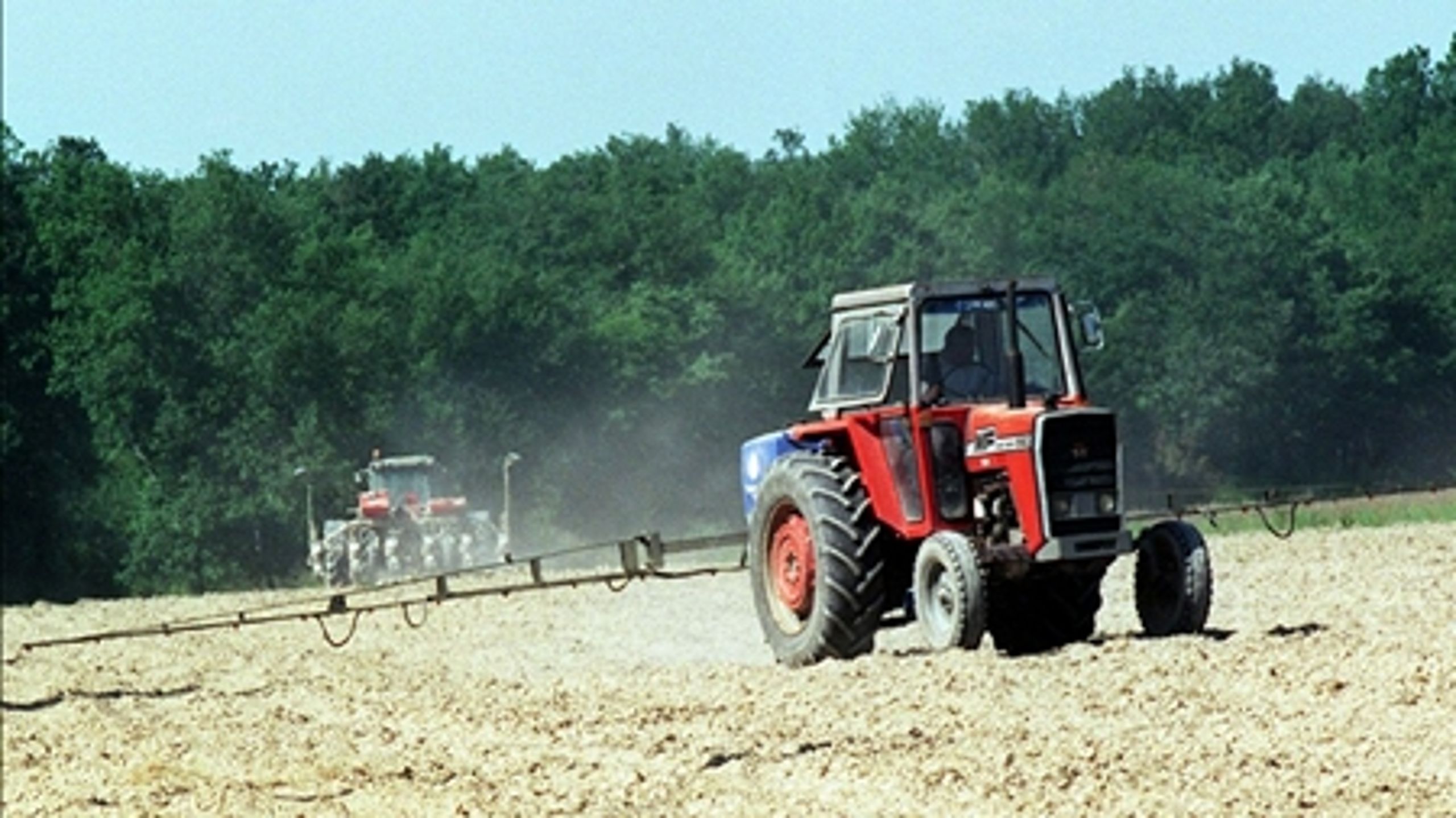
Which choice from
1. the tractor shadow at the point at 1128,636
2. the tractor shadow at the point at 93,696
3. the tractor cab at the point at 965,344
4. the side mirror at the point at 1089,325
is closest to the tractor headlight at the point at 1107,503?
the tractor cab at the point at 965,344

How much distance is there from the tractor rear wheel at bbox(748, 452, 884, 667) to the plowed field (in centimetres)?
42

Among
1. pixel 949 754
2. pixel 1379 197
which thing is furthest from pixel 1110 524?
pixel 1379 197

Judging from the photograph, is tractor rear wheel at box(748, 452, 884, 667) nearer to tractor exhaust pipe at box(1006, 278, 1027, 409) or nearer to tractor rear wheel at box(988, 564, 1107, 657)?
tractor rear wheel at box(988, 564, 1107, 657)

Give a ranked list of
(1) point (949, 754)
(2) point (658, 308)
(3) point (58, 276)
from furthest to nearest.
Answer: (2) point (658, 308)
(3) point (58, 276)
(1) point (949, 754)

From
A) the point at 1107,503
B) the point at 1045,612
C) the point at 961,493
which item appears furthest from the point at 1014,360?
the point at 1045,612

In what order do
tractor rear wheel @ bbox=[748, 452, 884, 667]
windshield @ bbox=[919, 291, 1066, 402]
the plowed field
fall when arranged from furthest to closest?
windshield @ bbox=[919, 291, 1066, 402] < tractor rear wheel @ bbox=[748, 452, 884, 667] < the plowed field

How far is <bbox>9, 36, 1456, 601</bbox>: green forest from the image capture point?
54.4 metres

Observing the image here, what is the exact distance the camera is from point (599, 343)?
65312 mm

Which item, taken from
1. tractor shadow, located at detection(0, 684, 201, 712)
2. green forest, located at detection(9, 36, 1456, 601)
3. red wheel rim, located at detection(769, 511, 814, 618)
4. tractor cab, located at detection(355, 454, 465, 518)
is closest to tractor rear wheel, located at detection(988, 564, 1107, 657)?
red wheel rim, located at detection(769, 511, 814, 618)

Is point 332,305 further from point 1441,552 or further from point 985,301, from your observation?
point 985,301

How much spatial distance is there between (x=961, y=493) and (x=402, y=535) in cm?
2534

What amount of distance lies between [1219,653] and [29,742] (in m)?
6.62

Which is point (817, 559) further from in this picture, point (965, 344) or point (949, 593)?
point (965, 344)

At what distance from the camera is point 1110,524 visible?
14.5m
